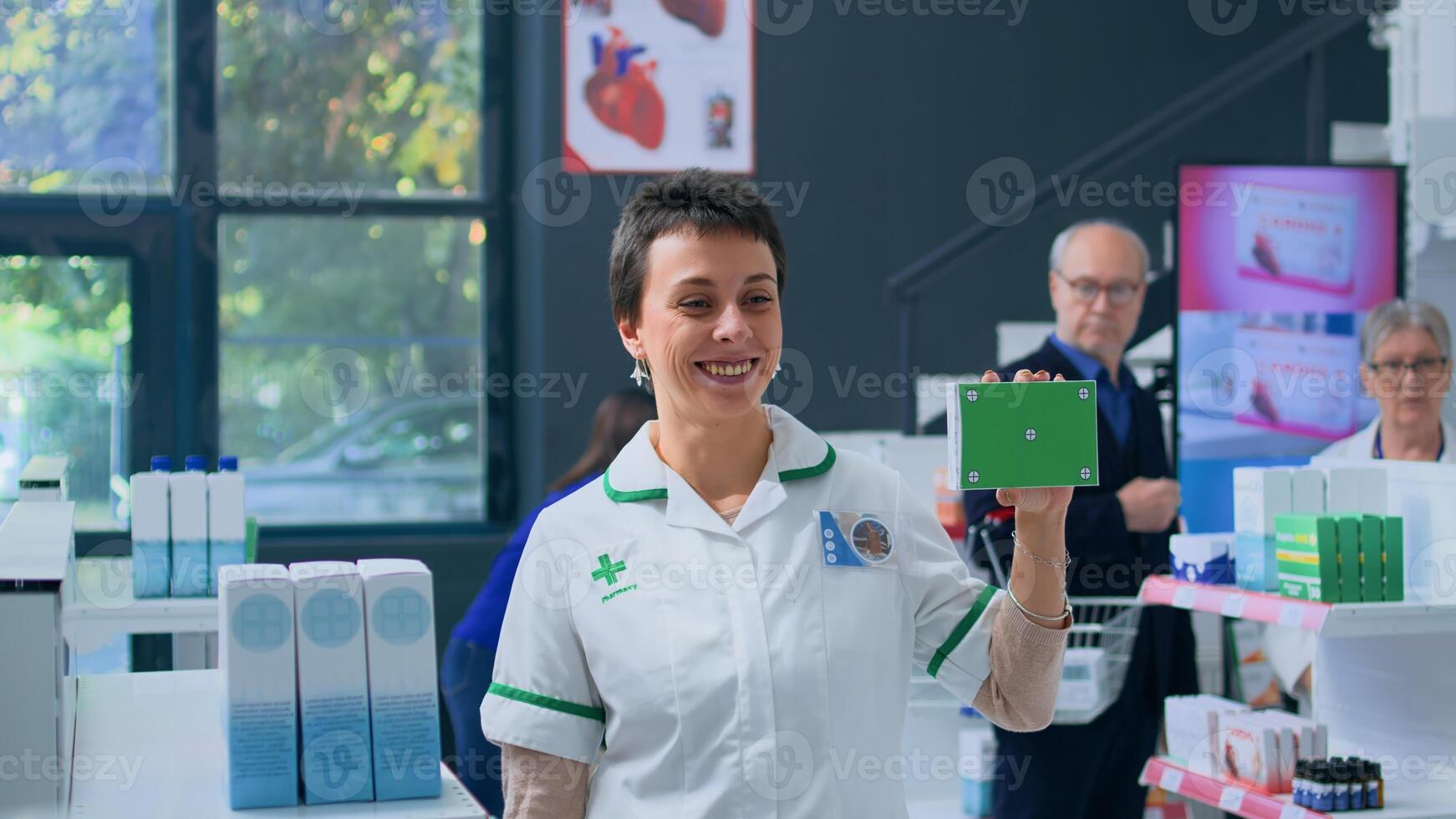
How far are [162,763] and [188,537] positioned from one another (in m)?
1.74

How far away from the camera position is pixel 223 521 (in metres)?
3.58

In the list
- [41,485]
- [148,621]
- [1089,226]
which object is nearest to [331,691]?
[41,485]

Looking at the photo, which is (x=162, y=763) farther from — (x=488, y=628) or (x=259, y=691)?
(x=488, y=628)

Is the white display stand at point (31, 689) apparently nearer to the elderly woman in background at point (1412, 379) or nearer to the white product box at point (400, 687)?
the white product box at point (400, 687)

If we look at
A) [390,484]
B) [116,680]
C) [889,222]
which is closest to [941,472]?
[889,222]

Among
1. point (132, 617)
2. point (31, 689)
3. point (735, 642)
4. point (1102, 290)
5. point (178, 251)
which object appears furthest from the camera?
point (178, 251)

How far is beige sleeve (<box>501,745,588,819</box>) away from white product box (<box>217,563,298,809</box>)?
0.88ft

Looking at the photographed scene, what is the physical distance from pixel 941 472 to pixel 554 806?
3325mm

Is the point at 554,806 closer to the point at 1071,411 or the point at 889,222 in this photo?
the point at 1071,411

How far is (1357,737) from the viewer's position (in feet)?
10.3

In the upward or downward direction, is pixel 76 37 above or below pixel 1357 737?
above

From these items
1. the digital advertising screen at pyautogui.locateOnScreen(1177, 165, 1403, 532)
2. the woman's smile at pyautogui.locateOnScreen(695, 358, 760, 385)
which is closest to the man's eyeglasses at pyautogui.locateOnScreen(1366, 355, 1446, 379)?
the digital advertising screen at pyautogui.locateOnScreen(1177, 165, 1403, 532)

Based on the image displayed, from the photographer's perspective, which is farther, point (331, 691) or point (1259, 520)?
point (1259, 520)

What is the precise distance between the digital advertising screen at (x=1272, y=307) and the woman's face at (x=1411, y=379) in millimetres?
439
